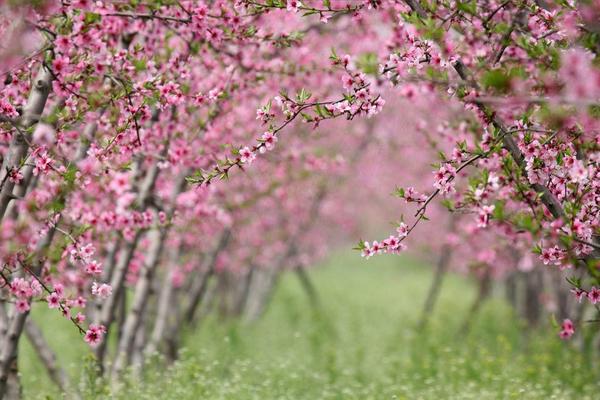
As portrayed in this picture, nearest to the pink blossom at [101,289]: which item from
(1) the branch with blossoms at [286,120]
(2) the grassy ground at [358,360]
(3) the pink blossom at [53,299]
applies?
(3) the pink blossom at [53,299]

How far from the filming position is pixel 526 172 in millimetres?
5418

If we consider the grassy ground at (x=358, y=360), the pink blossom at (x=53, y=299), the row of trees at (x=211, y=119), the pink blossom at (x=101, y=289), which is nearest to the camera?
the row of trees at (x=211, y=119)

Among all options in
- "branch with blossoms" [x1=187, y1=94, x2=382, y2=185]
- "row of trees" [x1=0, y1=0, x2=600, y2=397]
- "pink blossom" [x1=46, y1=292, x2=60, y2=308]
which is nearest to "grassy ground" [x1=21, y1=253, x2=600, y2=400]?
"row of trees" [x1=0, y1=0, x2=600, y2=397]

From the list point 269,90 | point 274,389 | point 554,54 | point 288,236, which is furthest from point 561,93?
point 288,236

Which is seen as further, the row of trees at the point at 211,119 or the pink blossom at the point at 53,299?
the pink blossom at the point at 53,299

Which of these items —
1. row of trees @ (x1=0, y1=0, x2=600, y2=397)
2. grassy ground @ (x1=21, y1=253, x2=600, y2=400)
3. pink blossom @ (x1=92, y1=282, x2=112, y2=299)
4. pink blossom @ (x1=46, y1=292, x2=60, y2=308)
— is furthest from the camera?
grassy ground @ (x1=21, y1=253, x2=600, y2=400)

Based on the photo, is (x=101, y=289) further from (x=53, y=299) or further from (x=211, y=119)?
(x=211, y=119)

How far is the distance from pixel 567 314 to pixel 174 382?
864 centimetres

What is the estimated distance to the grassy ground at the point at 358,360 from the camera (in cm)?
789

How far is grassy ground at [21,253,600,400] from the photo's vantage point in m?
7.89

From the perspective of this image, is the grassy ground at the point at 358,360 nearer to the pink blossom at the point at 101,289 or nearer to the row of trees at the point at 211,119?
the row of trees at the point at 211,119

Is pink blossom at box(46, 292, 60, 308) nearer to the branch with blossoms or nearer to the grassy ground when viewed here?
the branch with blossoms

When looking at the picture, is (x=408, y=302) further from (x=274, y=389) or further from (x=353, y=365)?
(x=274, y=389)

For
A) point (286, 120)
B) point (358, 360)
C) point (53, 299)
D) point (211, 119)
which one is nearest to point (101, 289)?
point (53, 299)
